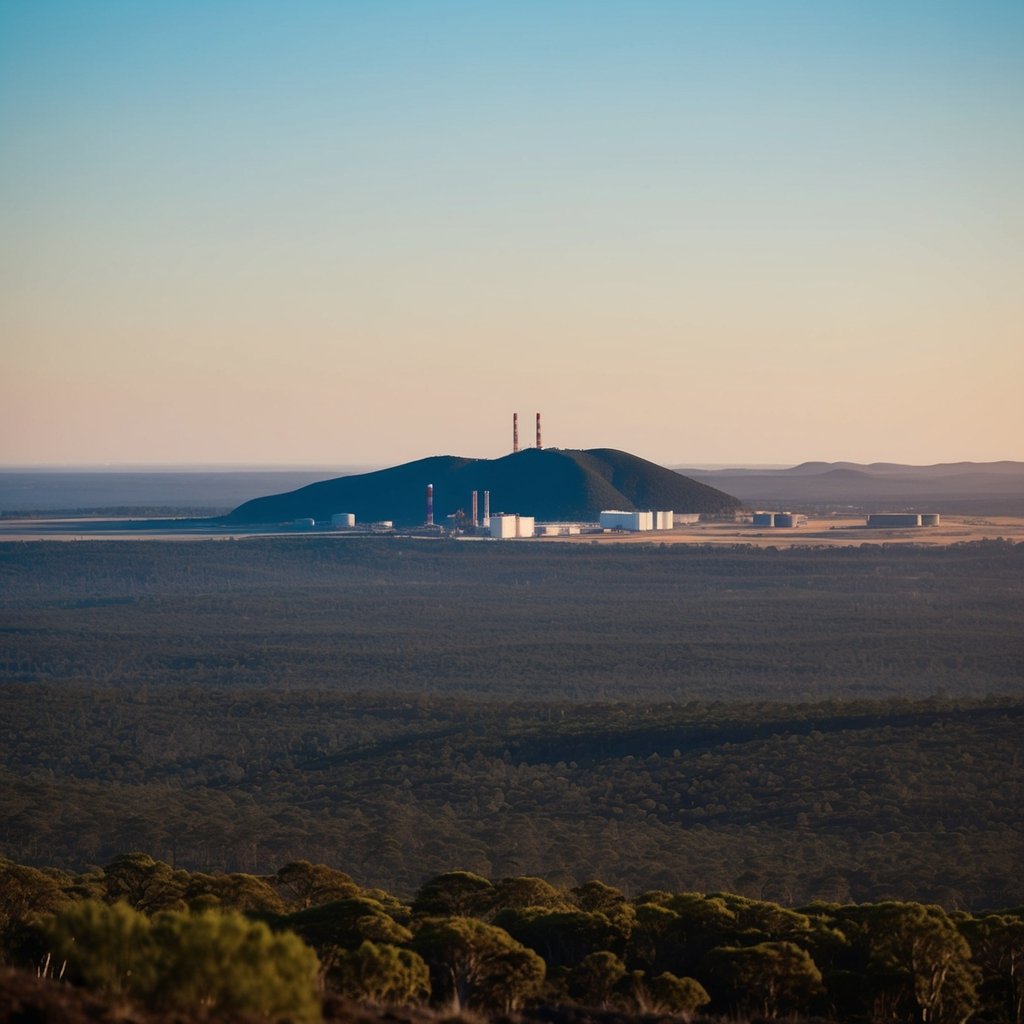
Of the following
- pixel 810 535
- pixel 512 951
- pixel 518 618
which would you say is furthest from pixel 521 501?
pixel 512 951

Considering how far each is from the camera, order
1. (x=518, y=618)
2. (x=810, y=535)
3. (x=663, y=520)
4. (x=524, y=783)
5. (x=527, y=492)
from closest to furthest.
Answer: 1. (x=524, y=783)
2. (x=518, y=618)
3. (x=810, y=535)
4. (x=663, y=520)
5. (x=527, y=492)

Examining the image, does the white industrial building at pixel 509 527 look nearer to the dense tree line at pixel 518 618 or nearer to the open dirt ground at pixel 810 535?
the open dirt ground at pixel 810 535

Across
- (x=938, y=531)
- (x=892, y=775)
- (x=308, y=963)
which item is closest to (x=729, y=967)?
(x=308, y=963)

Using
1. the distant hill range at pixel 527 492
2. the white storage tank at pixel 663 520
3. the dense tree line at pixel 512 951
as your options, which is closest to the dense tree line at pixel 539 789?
→ the dense tree line at pixel 512 951

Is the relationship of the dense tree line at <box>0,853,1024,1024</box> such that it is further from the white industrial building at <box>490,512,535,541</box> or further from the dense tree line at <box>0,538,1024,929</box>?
the white industrial building at <box>490,512,535,541</box>

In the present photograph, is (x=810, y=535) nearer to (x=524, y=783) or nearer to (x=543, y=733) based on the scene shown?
(x=543, y=733)

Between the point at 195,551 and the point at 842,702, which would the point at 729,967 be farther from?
the point at 195,551

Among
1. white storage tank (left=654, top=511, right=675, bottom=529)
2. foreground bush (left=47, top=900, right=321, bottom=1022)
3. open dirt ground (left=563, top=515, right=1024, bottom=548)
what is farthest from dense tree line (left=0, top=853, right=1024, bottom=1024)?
white storage tank (left=654, top=511, right=675, bottom=529)

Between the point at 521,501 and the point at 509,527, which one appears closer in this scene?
the point at 509,527
